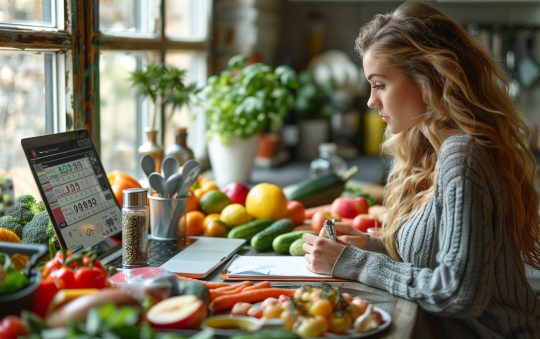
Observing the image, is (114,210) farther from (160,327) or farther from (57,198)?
(160,327)

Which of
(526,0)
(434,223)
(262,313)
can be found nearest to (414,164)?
(434,223)

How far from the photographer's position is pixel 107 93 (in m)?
2.55

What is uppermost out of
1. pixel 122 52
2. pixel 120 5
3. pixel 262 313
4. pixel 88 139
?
pixel 120 5

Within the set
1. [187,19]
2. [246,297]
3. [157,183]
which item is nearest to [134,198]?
[157,183]

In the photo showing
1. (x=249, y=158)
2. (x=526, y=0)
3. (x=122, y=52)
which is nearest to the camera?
(x=122, y=52)

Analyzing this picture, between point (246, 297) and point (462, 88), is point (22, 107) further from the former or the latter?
point (462, 88)

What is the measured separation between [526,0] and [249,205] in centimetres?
246

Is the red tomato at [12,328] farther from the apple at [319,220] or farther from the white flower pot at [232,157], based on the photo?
the white flower pot at [232,157]

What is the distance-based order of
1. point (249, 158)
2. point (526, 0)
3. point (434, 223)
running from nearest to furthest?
point (434, 223)
point (249, 158)
point (526, 0)

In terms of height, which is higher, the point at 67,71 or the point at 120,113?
the point at 67,71

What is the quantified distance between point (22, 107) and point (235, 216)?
0.70 metres

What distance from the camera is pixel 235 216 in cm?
Answer: 227

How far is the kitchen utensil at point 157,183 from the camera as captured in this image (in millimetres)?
2020

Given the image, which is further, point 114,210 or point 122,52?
point 122,52
